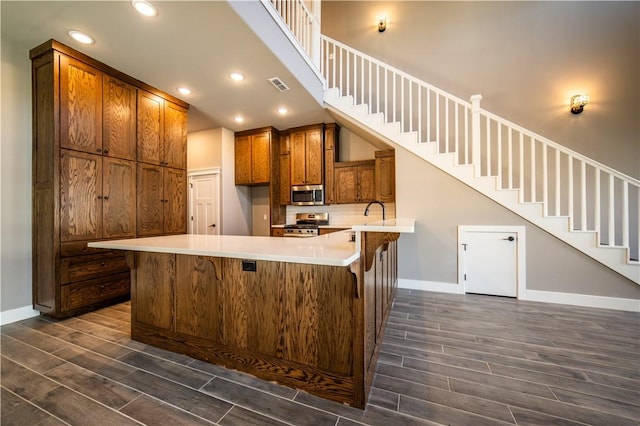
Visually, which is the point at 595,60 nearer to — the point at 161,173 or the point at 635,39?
the point at 635,39

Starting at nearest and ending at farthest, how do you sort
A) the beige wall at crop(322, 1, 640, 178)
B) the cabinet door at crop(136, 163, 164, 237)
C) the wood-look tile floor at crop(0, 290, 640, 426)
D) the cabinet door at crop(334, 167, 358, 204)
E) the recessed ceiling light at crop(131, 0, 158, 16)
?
1. the wood-look tile floor at crop(0, 290, 640, 426)
2. the recessed ceiling light at crop(131, 0, 158, 16)
3. the cabinet door at crop(136, 163, 164, 237)
4. the beige wall at crop(322, 1, 640, 178)
5. the cabinet door at crop(334, 167, 358, 204)

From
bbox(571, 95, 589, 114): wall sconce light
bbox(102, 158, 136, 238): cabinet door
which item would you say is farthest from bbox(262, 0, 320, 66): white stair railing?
bbox(571, 95, 589, 114): wall sconce light

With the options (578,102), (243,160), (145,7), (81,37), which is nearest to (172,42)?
(145,7)

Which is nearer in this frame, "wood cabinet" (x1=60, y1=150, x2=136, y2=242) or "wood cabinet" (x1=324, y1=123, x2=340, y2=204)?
"wood cabinet" (x1=60, y1=150, x2=136, y2=242)

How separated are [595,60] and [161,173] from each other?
22.8ft

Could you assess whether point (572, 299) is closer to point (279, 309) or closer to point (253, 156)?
point (279, 309)

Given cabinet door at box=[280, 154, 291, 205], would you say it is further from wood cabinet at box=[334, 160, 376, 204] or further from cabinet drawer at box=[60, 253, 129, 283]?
cabinet drawer at box=[60, 253, 129, 283]

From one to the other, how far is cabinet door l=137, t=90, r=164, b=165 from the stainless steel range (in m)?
2.56

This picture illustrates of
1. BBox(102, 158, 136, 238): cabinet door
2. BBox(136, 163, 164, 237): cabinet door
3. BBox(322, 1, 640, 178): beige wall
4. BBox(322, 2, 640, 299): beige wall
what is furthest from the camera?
BBox(322, 1, 640, 178): beige wall

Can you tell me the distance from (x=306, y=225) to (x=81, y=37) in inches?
155

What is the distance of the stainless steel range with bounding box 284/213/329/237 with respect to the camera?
4.86m

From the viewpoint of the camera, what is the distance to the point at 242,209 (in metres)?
5.54

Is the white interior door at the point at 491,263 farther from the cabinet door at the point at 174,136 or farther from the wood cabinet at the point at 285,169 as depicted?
the cabinet door at the point at 174,136

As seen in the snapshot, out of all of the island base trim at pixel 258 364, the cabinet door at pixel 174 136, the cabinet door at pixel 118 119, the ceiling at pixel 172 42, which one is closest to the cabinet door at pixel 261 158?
the ceiling at pixel 172 42
